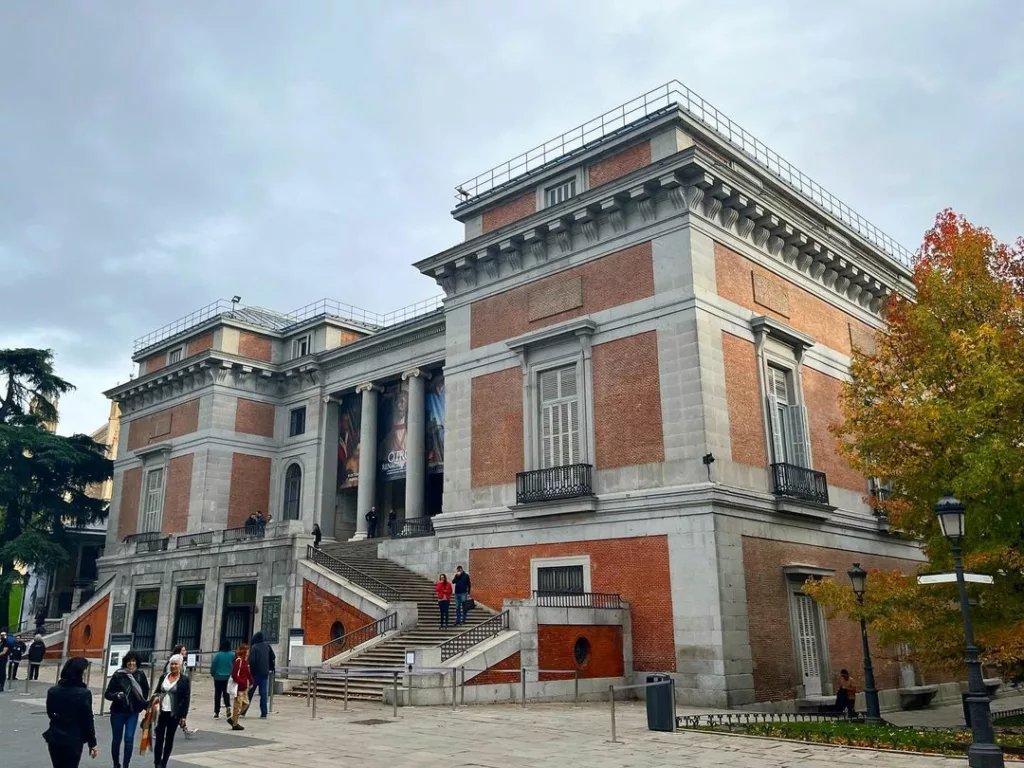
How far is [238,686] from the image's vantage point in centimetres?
1498

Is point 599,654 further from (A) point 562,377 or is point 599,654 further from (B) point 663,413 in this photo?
(A) point 562,377

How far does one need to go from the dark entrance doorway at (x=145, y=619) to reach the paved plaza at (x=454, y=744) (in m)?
14.9

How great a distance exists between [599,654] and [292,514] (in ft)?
70.2

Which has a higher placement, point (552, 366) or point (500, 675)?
point (552, 366)

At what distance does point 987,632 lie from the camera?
1551cm

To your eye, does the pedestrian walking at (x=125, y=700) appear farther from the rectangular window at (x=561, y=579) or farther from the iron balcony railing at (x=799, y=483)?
the iron balcony railing at (x=799, y=483)

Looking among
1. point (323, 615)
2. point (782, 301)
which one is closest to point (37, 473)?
point (323, 615)

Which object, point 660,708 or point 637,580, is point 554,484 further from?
point 660,708

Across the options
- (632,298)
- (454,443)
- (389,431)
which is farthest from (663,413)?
(389,431)

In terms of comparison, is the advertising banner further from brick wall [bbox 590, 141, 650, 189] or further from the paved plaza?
the paved plaza

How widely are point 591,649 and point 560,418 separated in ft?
20.9

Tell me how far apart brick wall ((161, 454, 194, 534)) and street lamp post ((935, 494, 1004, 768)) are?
31939mm


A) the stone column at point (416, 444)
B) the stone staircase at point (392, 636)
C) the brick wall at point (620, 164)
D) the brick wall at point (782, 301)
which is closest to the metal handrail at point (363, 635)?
the stone staircase at point (392, 636)

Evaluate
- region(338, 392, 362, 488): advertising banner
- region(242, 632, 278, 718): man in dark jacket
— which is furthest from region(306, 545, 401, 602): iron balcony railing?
region(338, 392, 362, 488): advertising banner
